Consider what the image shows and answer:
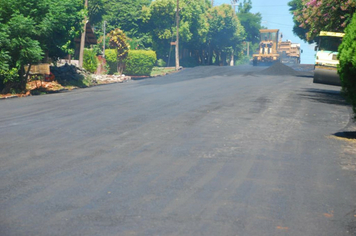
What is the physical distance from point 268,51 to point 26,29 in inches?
2163

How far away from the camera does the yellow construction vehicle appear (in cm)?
7500

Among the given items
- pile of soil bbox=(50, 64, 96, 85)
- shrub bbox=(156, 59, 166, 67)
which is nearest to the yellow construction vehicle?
shrub bbox=(156, 59, 166, 67)

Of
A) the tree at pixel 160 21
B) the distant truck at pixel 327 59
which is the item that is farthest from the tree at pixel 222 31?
the distant truck at pixel 327 59

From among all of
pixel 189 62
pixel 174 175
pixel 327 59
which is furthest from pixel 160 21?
pixel 174 175

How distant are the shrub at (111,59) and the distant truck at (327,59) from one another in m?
25.1

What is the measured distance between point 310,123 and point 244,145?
4606 mm

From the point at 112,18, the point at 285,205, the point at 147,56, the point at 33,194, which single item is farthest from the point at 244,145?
the point at 112,18

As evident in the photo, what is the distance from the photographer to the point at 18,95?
1009 inches

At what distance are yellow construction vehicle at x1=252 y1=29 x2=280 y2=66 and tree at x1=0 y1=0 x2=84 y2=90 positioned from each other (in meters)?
50.4

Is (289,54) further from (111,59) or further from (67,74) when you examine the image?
(67,74)

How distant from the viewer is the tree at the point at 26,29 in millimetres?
24859

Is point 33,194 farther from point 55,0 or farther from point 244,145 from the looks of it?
point 55,0

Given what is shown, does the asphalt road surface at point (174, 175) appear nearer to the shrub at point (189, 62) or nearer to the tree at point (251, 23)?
the shrub at point (189, 62)

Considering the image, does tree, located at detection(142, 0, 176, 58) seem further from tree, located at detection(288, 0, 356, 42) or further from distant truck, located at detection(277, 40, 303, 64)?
tree, located at detection(288, 0, 356, 42)
